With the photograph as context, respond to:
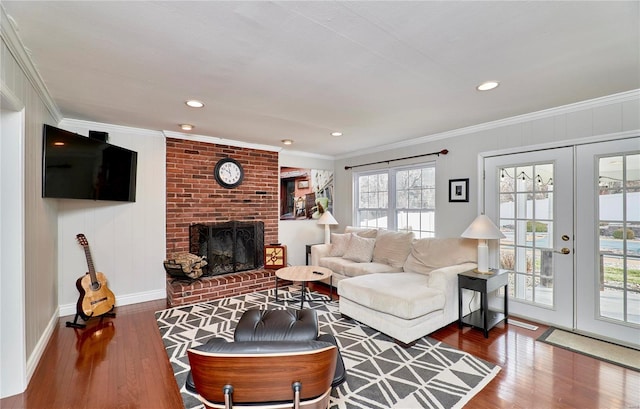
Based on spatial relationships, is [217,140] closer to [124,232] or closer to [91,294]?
[124,232]

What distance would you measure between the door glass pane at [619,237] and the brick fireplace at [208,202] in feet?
12.8

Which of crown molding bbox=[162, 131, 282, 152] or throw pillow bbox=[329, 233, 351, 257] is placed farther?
throw pillow bbox=[329, 233, 351, 257]

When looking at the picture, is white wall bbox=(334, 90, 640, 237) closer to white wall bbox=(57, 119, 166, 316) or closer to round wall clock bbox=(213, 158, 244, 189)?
round wall clock bbox=(213, 158, 244, 189)

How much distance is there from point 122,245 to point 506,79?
460cm

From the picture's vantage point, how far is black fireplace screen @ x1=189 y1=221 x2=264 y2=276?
4141 mm

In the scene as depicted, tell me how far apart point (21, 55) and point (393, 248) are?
4101mm

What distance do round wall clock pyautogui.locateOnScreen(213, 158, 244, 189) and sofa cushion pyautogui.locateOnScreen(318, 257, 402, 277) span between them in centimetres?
188

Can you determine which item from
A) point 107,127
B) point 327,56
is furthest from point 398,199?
point 107,127

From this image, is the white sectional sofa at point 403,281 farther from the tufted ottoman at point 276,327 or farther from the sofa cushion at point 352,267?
the tufted ottoman at point 276,327

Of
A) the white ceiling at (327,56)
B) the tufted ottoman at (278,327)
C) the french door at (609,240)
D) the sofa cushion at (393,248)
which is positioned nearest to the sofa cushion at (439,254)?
the sofa cushion at (393,248)

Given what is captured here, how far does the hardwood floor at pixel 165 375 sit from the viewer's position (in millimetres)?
1896

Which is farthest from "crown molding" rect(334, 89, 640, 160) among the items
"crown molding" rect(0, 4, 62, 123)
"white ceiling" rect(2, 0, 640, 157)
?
"crown molding" rect(0, 4, 62, 123)

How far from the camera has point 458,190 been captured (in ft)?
12.7

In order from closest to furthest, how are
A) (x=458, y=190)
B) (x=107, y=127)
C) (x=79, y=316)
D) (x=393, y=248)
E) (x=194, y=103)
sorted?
(x=194, y=103)
(x=79, y=316)
(x=107, y=127)
(x=458, y=190)
(x=393, y=248)
